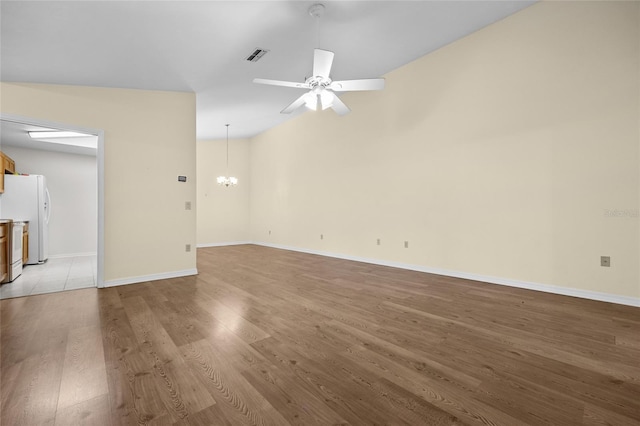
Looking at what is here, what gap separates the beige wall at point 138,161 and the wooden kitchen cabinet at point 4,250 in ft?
4.40


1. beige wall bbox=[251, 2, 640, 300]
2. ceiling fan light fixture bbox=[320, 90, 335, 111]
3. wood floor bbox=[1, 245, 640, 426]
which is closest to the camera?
wood floor bbox=[1, 245, 640, 426]

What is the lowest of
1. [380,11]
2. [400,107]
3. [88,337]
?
[88,337]

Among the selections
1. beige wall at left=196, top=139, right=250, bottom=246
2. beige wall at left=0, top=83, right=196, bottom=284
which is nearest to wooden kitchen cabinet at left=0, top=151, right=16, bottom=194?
beige wall at left=0, top=83, right=196, bottom=284

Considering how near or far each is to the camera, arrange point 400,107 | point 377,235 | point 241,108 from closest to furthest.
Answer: point 400,107 → point 377,235 → point 241,108

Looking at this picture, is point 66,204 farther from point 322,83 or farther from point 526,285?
point 526,285

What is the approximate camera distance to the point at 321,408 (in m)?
1.38

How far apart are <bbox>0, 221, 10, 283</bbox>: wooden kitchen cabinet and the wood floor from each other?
3.62 feet

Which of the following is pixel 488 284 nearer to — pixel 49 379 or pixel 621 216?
pixel 621 216

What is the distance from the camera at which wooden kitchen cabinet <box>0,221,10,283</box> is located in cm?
375

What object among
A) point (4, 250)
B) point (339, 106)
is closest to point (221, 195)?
point (4, 250)

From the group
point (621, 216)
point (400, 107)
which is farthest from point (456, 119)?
point (621, 216)

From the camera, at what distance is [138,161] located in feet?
13.3

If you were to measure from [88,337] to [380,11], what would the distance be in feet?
13.7

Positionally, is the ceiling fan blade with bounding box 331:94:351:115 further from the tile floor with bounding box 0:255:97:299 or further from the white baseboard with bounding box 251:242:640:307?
the tile floor with bounding box 0:255:97:299
